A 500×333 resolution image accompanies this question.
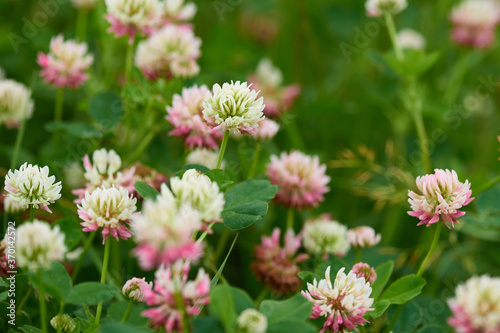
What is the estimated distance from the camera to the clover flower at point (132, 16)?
4.17 feet

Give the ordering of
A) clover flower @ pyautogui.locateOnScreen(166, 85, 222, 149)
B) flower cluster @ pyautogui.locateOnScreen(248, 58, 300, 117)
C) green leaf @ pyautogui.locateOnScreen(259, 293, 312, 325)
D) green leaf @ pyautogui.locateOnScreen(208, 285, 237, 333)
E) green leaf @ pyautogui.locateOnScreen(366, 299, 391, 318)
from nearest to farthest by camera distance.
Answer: green leaf @ pyautogui.locateOnScreen(208, 285, 237, 333) → green leaf @ pyautogui.locateOnScreen(259, 293, 312, 325) → green leaf @ pyautogui.locateOnScreen(366, 299, 391, 318) → clover flower @ pyautogui.locateOnScreen(166, 85, 222, 149) → flower cluster @ pyautogui.locateOnScreen(248, 58, 300, 117)

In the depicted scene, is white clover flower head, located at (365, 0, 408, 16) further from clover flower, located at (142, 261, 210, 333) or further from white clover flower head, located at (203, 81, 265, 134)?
clover flower, located at (142, 261, 210, 333)

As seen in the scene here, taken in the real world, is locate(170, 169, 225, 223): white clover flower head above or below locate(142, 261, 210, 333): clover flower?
above

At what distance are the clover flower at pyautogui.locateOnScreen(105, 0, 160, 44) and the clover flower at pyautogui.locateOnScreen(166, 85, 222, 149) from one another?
241 mm

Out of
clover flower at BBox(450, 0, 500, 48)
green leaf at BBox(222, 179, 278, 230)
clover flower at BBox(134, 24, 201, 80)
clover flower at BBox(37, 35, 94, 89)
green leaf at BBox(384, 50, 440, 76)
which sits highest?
clover flower at BBox(450, 0, 500, 48)

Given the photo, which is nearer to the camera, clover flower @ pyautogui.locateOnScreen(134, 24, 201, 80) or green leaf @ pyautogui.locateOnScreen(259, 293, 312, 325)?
green leaf @ pyautogui.locateOnScreen(259, 293, 312, 325)

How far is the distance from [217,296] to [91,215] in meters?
0.29

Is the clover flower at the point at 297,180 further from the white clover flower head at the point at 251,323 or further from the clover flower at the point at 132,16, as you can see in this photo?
the white clover flower head at the point at 251,323

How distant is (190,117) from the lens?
1155 mm

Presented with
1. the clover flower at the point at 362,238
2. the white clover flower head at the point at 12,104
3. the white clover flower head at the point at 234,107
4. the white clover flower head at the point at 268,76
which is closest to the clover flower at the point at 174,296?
the white clover flower head at the point at 234,107

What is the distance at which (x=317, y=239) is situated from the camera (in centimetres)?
126

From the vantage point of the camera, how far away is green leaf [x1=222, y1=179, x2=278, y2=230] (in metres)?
0.97

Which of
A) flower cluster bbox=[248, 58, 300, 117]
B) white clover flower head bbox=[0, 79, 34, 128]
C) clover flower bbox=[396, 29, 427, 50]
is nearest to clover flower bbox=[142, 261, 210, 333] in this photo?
white clover flower head bbox=[0, 79, 34, 128]

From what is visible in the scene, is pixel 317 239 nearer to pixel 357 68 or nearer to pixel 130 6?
pixel 130 6
